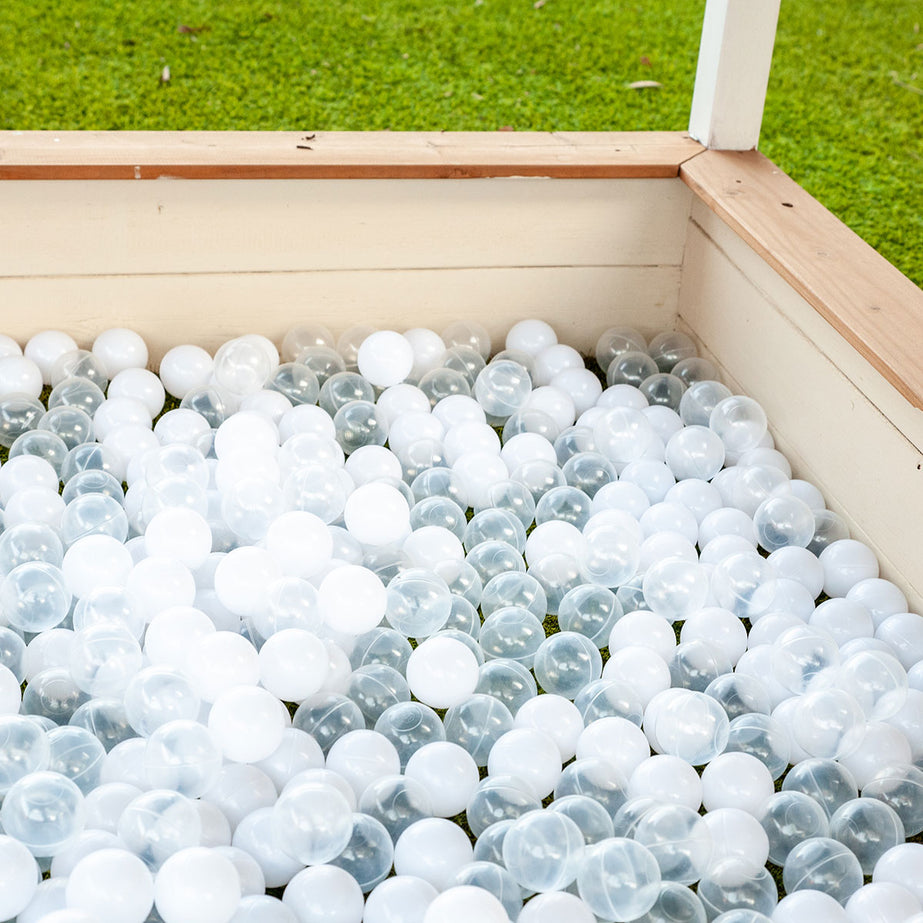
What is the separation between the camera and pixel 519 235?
7.76 ft

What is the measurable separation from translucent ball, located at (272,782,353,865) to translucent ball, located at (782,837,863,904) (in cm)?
58

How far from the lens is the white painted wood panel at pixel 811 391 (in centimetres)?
186

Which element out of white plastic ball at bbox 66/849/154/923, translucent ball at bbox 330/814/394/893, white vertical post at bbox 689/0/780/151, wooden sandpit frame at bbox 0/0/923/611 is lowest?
translucent ball at bbox 330/814/394/893

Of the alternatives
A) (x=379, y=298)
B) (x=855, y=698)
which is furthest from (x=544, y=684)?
(x=379, y=298)

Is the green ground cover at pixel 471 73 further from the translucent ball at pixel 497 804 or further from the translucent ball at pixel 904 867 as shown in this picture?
the translucent ball at pixel 497 804

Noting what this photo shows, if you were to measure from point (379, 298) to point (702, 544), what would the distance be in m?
0.87

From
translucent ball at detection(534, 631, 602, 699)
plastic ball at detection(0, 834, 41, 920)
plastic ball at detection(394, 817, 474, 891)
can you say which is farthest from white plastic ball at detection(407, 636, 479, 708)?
plastic ball at detection(0, 834, 41, 920)

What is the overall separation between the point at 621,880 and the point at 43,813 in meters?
0.71

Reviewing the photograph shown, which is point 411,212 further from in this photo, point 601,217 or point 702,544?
point 702,544

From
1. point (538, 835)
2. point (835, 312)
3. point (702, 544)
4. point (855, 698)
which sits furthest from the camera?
point (702, 544)

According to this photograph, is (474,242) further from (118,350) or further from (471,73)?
(471,73)

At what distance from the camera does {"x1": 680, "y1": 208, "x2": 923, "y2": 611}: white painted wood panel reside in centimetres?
186

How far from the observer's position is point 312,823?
1378 millimetres

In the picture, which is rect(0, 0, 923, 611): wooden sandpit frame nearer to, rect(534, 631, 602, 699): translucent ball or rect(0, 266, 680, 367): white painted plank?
rect(0, 266, 680, 367): white painted plank
